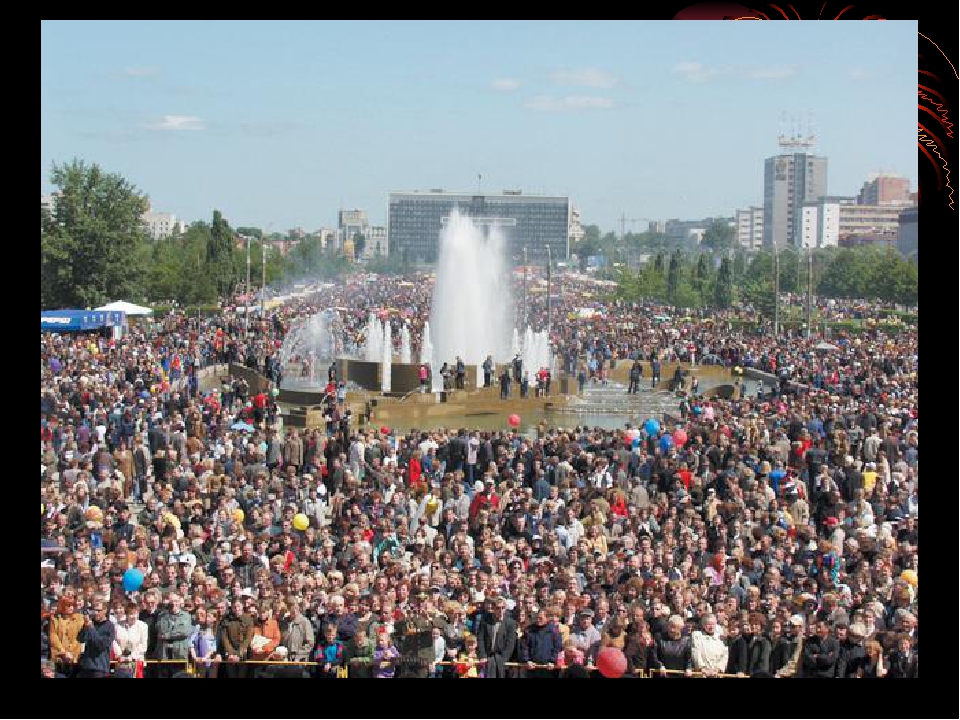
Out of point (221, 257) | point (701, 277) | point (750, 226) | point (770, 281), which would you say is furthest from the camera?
point (750, 226)

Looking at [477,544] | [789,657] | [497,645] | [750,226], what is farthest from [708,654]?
[750,226]

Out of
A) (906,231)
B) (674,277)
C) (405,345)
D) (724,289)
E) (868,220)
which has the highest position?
(868,220)

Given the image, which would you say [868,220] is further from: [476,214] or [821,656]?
[821,656]

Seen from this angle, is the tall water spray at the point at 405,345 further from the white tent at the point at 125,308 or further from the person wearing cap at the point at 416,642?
the person wearing cap at the point at 416,642

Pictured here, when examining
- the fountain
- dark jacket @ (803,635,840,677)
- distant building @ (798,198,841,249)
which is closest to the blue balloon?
dark jacket @ (803,635,840,677)

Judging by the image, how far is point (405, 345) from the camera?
42.2m

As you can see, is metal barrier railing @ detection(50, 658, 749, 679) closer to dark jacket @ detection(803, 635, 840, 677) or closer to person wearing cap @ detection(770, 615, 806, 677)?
person wearing cap @ detection(770, 615, 806, 677)

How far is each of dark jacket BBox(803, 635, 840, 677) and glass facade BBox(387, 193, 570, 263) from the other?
6514 centimetres

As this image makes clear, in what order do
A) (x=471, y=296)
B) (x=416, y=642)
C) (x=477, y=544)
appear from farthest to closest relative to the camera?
1. (x=471, y=296)
2. (x=477, y=544)
3. (x=416, y=642)

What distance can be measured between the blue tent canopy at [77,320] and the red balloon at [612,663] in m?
24.9

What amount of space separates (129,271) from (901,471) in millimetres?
27606

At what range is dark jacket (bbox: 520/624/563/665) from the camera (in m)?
11.9

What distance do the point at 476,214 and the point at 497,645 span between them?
65.3 m
